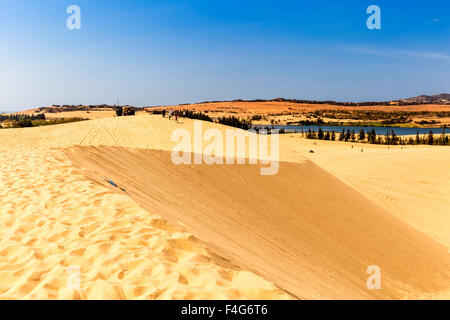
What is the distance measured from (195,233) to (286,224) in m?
3.96

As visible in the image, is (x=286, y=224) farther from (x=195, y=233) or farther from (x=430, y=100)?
(x=430, y=100)

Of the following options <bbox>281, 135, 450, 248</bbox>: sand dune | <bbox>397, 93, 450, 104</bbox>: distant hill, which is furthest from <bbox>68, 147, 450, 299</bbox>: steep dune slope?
<bbox>397, 93, 450, 104</bbox>: distant hill

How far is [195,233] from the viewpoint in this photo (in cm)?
488

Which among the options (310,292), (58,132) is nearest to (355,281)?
(310,292)

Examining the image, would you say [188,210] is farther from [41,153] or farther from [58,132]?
[58,132]

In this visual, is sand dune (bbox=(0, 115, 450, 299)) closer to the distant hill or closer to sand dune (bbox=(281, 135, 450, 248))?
sand dune (bbox=(281, 135, 450, 248))

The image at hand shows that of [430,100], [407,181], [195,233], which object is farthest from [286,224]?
[430,100]

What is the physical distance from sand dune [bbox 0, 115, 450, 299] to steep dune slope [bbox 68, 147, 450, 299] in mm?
45

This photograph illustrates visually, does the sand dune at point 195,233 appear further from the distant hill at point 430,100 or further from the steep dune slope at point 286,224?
the distant hill at point 430,100

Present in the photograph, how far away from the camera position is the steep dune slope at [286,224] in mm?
5266

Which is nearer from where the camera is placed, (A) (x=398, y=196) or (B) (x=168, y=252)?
(B) (x=168, y=252)

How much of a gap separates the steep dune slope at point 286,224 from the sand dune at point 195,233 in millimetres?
45
